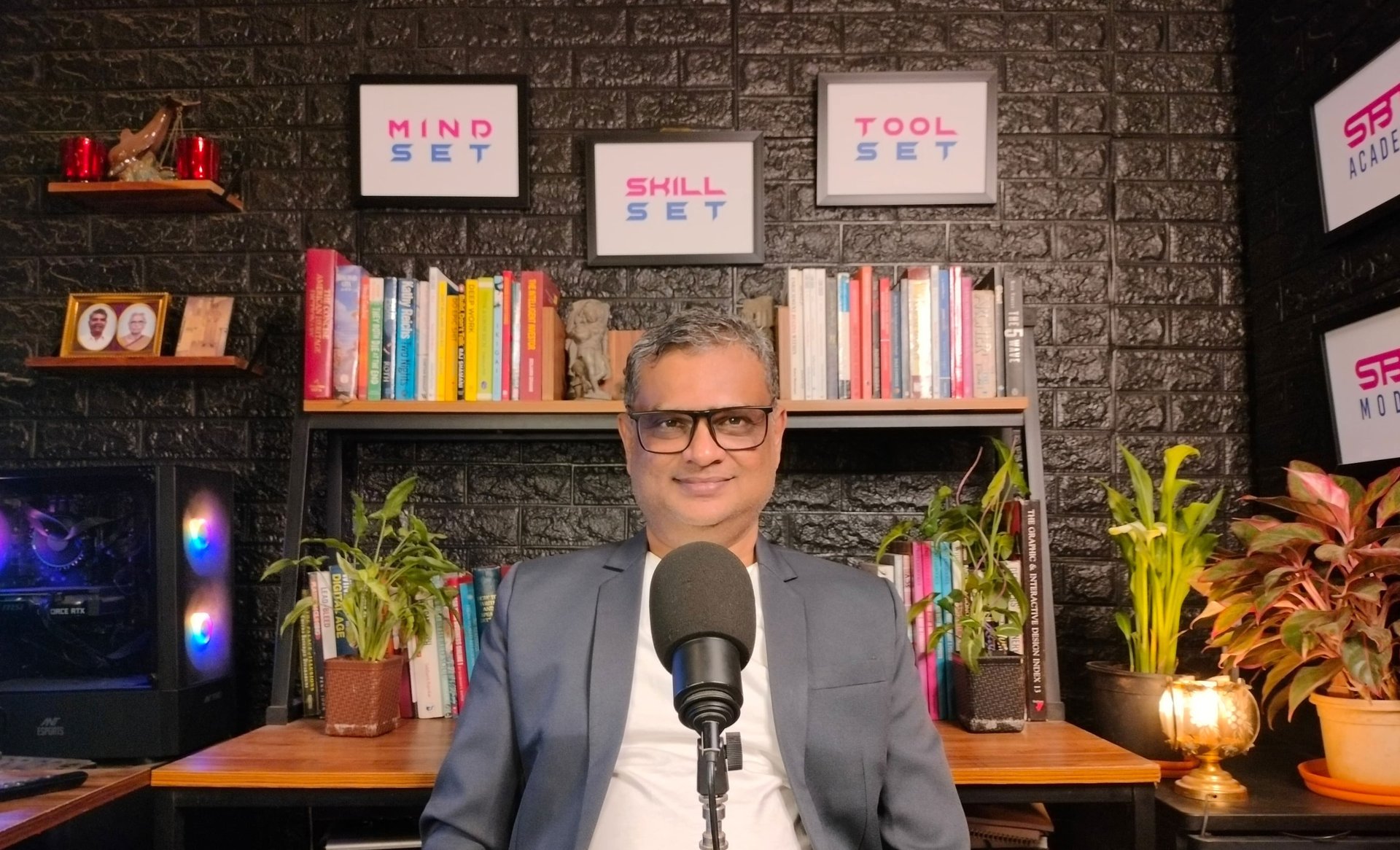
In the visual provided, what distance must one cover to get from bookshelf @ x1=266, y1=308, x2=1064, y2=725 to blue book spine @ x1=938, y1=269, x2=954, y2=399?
5cm

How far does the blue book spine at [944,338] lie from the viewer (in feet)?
7.13

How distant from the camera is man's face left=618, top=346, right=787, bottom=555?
1.49 m

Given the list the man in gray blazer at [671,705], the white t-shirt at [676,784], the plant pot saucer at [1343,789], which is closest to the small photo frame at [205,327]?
the man in gray blazer at [671,705]

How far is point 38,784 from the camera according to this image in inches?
66.2

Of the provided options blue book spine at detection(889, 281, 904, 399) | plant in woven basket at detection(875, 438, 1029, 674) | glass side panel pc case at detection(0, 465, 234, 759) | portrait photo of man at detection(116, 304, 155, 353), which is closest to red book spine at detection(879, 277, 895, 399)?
blue book spine at detection(889, 281, 904, 399)

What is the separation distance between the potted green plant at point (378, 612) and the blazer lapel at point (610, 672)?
62 centimetres

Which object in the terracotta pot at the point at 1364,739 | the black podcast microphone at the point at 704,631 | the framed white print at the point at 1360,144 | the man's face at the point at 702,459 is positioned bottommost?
the terracotta pot at the point at 1364,739

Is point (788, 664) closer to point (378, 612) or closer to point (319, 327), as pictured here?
point (378, 612)

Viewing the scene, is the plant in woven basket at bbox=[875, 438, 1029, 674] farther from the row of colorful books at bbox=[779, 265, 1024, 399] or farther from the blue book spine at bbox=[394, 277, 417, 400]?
the blue book spine at bbox=[394, 277, 417, 400]

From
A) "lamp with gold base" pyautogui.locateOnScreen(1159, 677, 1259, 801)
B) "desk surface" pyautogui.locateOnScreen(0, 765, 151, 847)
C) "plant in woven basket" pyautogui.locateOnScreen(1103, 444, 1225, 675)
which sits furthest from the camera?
"plant in woven basket" pyautogui.locateOnScreen(1103, 444, 1225, 675)

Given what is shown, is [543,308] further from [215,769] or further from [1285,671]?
[1285,671]

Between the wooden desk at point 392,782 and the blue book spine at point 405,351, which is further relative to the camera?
the blue book spine at point 405,351

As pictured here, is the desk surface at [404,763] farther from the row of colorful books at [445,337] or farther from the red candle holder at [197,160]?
the red candle holder at [197,160]

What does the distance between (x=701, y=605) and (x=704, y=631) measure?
1.0 inches
